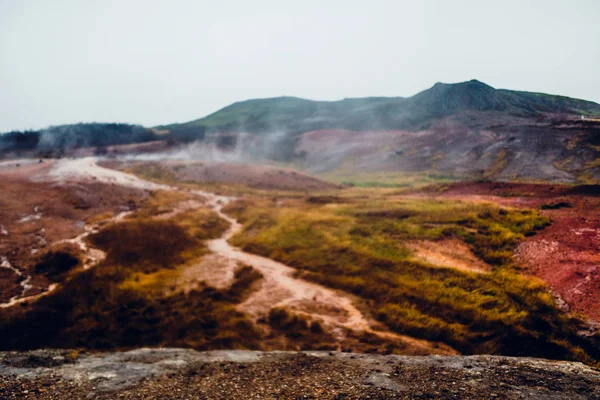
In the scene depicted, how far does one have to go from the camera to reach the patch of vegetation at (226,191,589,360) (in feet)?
70.6

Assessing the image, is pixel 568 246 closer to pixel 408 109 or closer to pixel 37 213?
pixel 37 213

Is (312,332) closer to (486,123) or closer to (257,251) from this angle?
(257,251)

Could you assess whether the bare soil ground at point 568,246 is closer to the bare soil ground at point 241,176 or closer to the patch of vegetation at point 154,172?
the bare soil ground at point 241,176

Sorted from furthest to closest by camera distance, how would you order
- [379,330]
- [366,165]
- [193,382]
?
[366,165] → [379,330] → [193,382]

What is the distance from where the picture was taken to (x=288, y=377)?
57.3 ft

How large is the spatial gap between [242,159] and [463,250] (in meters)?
105

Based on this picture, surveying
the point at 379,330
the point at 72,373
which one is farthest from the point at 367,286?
the point at 72,373

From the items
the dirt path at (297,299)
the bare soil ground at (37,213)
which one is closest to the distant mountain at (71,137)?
the bare soil ground at (37,213)

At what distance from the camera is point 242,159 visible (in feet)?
428

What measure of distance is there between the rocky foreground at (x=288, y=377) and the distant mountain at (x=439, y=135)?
31.5 metres

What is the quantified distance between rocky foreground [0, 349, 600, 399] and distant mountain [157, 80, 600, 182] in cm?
3146

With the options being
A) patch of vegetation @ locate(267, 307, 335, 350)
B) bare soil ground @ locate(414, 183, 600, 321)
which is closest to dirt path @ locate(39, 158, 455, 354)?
patch of vegetation @ locate(267, 307, 335, 350)

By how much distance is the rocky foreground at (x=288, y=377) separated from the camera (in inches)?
602

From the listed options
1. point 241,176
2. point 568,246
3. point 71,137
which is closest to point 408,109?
point 241,176
